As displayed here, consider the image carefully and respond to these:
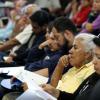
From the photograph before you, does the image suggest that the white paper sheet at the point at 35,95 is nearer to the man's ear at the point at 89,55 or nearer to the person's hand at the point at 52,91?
the person's hand at the point at 52,91

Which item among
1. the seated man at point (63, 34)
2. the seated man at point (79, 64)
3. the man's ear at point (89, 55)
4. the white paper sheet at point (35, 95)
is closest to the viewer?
the white paper sheet at point (35, 95)

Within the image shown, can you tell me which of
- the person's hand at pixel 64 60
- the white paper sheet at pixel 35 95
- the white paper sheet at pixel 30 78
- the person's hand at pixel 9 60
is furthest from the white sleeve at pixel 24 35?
the white paper sheet at pixel 35 95

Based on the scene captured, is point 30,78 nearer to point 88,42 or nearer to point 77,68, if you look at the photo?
point 77,68

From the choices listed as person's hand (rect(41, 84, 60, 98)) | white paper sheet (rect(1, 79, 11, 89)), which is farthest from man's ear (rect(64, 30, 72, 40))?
person's hand (rect(41, 84, 60, 98))

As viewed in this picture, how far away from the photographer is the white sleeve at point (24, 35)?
18.3ft

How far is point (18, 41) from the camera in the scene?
569 cm

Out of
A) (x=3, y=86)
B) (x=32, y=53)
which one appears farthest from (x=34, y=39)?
(x=3, y=86)

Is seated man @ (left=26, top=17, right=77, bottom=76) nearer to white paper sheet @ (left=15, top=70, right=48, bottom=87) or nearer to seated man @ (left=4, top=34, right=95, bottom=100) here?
white paper sheet @ (left=15, top=70, right=48, bottom=87)

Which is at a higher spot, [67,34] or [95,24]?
[67,34]

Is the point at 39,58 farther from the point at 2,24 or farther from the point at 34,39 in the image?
the point at 2,24

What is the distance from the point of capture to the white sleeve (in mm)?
5566

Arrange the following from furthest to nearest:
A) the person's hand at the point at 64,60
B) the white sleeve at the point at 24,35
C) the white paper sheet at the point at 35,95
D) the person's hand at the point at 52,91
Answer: the white sleeve at the point at 24,35 → the person's hand at the point at 64,60 → the person's hand at the point at 52,91 → the white paper sheet at the point at 35,95

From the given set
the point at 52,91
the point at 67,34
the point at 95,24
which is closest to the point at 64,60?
the point at 67,34

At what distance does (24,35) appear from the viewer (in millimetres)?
5641
